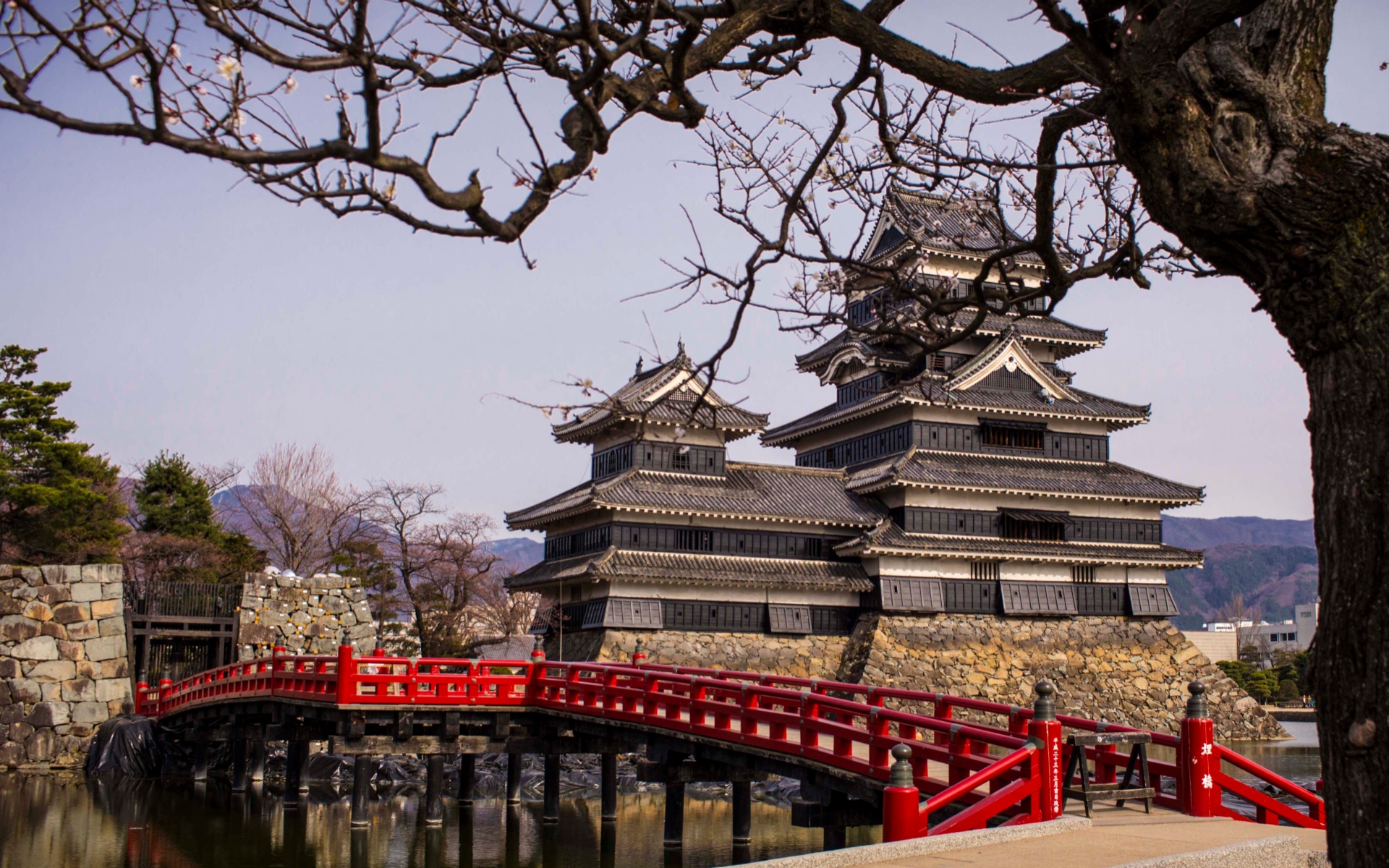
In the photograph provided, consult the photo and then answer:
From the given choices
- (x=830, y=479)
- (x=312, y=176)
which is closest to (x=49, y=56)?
(x=312, y=176)

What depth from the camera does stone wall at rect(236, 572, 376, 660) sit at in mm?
32844

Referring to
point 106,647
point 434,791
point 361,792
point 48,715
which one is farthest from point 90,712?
point 434,791

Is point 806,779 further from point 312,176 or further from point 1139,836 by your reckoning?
point 312,176

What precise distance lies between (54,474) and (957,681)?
26.3 meters

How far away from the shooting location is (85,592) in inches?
1220

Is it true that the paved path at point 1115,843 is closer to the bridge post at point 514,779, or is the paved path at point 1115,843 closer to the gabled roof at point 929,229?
the bridge post at point 514,779

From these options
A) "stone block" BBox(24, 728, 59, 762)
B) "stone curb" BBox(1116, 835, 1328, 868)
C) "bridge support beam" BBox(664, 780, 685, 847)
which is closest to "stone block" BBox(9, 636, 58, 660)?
"stone block" BBox(24, 728, 59, 762)

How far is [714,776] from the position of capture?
1764 centimetres

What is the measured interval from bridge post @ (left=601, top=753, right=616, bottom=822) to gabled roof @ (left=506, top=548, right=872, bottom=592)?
10.1 m

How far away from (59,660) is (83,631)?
87 cm

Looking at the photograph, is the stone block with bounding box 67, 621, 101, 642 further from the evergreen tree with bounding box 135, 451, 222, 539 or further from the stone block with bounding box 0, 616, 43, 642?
the evergreen tree with bounding box 135, 451, 222, 539

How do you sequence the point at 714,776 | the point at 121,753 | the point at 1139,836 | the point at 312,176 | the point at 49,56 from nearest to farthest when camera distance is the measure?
the point at 49,56
the point at 312,176
the point at 1139,836
the point at 714,776
the point at 121,753

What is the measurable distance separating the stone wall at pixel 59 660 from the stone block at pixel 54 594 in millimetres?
18

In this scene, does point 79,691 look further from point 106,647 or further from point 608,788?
point 608,788
